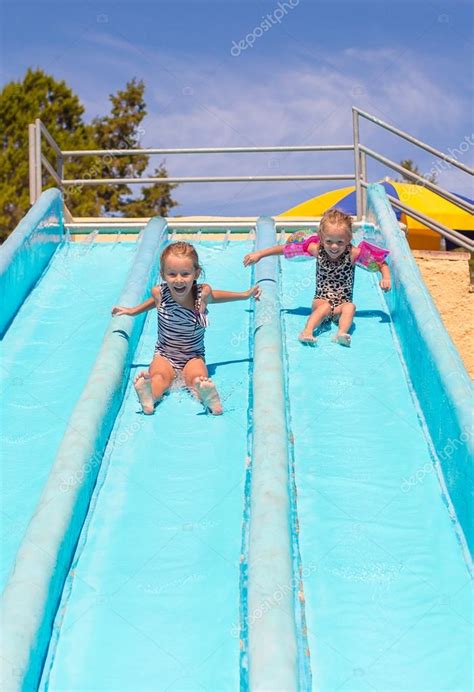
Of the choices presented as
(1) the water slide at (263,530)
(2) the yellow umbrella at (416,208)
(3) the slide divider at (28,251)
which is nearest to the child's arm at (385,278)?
(1) the water slide at (263,530)

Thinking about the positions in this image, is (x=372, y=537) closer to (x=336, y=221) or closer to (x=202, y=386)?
(x=202, y=386)

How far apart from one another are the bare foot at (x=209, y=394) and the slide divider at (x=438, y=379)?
3.15ft

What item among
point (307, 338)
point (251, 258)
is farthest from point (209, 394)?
point (251, 258)

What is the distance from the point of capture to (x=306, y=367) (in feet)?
15.9

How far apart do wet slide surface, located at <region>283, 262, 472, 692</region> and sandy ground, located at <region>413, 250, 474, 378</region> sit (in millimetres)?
4135

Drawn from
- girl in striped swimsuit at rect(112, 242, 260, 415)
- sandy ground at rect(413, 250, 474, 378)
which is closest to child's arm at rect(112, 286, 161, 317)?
girl in striped swimsuit at rect(112, 242, 260, 415)

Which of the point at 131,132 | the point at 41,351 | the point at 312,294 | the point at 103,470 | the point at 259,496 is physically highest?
the point at 131,132

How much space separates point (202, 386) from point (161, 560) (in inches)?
43.2

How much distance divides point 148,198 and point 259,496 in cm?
1664

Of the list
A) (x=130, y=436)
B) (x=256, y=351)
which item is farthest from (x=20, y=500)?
(x=256, y=351)

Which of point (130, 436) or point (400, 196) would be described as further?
point (400, 196)

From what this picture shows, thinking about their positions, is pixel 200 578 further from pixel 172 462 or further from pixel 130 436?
pixel 130 436

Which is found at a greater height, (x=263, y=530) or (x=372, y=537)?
(x=372, y=537)

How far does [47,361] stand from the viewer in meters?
5.14
